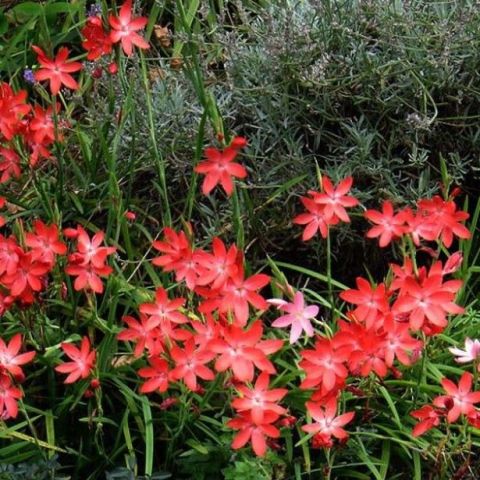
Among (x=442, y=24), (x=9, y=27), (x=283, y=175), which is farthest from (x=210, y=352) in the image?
(x=9, y=27)

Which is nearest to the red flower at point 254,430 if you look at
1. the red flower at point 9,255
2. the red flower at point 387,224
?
the red flower at point 387,224

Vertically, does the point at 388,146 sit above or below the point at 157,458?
above

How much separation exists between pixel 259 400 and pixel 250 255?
1.06m

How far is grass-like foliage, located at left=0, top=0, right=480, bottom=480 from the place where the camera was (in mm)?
2248

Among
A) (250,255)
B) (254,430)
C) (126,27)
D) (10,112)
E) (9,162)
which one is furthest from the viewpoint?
(250,255)

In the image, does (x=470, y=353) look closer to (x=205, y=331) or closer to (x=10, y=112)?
(x=205, y=331)

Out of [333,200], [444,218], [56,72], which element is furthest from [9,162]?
[444,218]

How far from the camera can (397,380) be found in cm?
257

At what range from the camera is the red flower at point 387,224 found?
234cm

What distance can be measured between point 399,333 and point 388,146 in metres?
1.06

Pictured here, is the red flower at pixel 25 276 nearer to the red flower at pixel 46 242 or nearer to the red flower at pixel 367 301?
the red flower at pixel 46 242

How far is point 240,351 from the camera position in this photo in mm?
2156

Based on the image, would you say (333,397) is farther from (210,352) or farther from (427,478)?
(427,478)

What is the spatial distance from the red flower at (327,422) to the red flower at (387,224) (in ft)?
1.23
